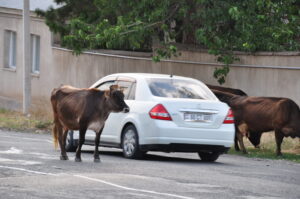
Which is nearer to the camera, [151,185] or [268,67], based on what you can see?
[151,185]

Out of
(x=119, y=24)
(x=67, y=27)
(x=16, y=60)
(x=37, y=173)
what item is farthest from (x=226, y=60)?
(x=16, y=60)

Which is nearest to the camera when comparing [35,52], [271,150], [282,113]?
[282,113]

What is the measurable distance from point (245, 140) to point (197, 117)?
25.7 ft

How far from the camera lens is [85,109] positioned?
16.8 metres

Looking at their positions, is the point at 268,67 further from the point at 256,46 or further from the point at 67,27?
the point at 67,27

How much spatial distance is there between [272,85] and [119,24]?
14.5 ft

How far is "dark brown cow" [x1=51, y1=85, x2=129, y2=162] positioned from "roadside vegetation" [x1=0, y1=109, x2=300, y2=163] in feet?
15.8

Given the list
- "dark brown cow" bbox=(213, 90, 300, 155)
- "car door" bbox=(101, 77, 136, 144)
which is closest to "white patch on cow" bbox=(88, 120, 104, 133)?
→ "car door" bbox=(101, 77, 136, 144)

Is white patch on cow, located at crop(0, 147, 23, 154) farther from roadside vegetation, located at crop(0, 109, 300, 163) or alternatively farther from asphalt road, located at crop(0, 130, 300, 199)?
roadside vegetation, located at crop(0, 109, 300, 163)

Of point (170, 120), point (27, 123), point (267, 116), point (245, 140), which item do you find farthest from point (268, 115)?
point (27, 123)

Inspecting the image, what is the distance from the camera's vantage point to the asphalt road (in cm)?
1204

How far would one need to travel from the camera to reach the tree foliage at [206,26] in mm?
24250

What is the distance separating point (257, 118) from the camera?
21.7 metres

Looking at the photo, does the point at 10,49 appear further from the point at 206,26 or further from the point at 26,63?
the point at 206,26
